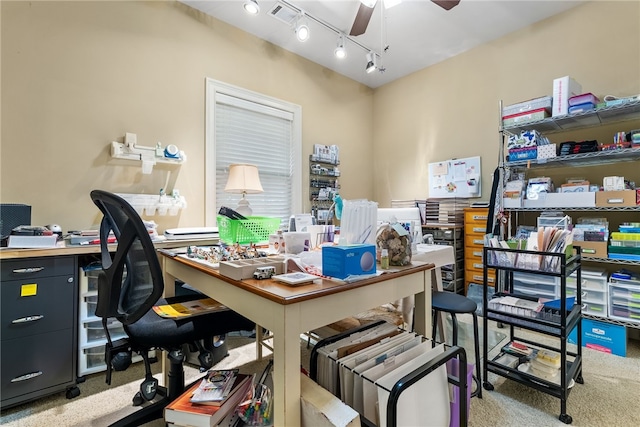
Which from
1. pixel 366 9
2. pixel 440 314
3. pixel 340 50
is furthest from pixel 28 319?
pixel 340 50

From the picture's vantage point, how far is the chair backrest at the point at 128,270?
1114 mm

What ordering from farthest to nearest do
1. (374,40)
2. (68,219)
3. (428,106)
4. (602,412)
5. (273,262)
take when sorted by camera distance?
(428,106) < (374,40) < (68,219) < (602,412) < (273,262)

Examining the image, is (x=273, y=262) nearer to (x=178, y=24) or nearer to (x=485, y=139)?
(x=178, y=24)

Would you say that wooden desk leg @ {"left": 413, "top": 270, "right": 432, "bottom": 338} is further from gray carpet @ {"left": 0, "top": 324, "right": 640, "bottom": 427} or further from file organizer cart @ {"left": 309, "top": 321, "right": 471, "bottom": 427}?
gray carpet @ {"left": 0, "top": 324, "right": 640, "bottom": 427}

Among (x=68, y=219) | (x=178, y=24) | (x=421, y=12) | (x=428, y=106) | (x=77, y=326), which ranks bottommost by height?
(x=77, y=326)

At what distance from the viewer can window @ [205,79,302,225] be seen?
2902mm

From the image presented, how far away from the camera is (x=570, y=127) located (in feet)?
8.98

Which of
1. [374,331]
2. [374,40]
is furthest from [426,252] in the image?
[374,40]

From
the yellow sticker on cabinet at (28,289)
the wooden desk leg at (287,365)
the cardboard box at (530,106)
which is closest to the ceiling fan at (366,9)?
the cardboard box at (530,106)

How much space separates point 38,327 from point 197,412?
1.33 m

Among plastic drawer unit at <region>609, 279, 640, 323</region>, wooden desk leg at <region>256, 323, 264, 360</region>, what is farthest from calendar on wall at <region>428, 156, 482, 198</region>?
wooden desk leg at <region>256, 323, 264, 360</region>

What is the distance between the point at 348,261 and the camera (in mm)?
1009

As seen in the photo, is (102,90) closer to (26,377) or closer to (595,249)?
(26,377)

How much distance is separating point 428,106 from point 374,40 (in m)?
1.13
